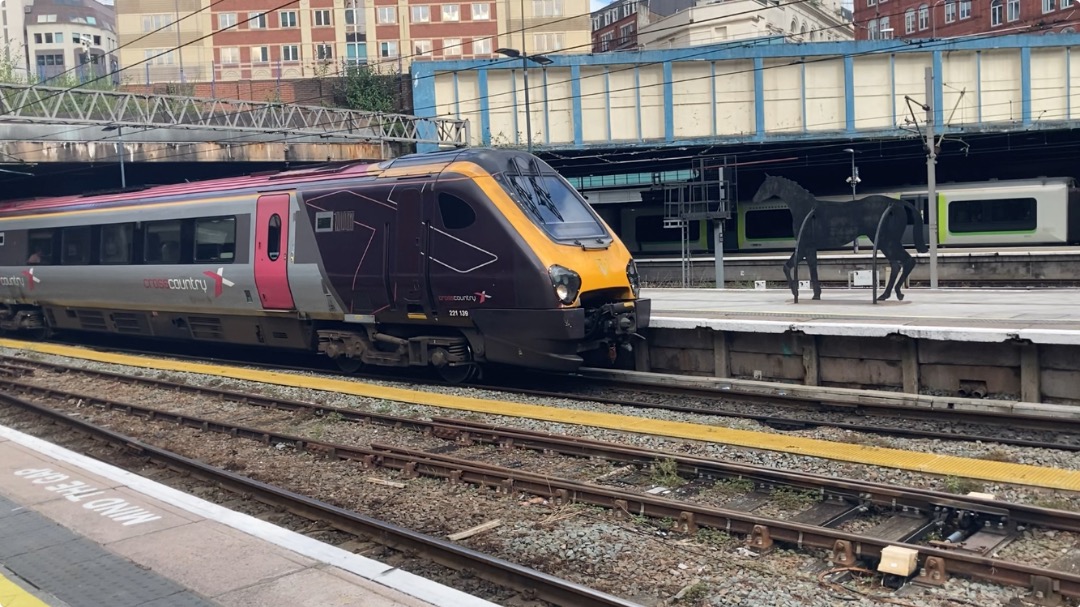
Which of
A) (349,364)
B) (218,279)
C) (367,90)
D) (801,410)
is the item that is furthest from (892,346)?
(367,90)

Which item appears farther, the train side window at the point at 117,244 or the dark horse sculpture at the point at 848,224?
the train side window at the point at 117,244

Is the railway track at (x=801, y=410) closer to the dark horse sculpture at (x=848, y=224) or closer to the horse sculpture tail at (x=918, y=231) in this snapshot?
the dark horse sculpture at (x=848, y=224)

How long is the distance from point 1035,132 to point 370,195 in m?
29.7

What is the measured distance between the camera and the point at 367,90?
5100 cm

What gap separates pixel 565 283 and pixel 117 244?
1110 centimetres

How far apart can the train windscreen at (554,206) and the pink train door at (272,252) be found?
4414 mm

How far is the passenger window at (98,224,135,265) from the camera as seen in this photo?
60.1 ft

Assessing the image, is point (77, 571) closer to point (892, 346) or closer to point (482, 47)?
point (892, 346)

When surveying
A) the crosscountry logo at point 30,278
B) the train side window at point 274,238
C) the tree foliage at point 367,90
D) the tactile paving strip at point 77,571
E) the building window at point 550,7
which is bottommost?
the tactile paving strip at point 77,571

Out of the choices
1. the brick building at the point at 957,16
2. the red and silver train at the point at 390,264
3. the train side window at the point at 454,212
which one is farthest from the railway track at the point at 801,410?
the brick building at the point at 957,16

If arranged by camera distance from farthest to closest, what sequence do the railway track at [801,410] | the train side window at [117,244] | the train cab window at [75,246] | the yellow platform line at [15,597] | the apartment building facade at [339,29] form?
the apartment building facade at [339,29] < the train cab window at [75,246] < the train side window at [117,244] < the railway track at [801,410] < the yellow platform line at [15,597]

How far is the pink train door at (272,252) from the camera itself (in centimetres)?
1512

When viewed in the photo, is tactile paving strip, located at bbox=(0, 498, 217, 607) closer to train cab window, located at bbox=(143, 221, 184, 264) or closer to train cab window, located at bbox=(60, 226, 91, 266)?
train cab window, located at bbox=(143, 221, 184, 264)

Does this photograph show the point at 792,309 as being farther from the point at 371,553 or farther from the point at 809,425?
the point at 371,553
